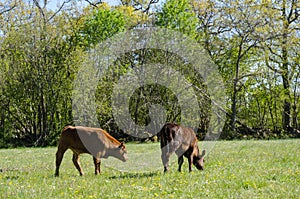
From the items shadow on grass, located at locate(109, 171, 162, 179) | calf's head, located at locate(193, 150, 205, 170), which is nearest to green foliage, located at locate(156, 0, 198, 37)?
calf's head, located at locate(193, 150, 205, 170)

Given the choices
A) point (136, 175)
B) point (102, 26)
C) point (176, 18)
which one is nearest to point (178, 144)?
point (136, 175)

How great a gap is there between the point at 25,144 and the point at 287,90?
882 inches

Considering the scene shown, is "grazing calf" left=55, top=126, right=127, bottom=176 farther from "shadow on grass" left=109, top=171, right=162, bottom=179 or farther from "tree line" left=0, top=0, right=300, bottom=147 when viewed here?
"tree line" left=0, top=0, right=300, bottom=147

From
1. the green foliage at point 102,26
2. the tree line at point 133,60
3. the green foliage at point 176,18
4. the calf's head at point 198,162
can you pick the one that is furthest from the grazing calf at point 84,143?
the green foliage at point 102,26

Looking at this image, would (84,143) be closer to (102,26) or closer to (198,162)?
(198,162)

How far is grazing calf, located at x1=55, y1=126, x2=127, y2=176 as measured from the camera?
35.8ft

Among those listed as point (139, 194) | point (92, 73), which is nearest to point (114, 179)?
point (139, 194)

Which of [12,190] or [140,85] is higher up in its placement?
[140,85]

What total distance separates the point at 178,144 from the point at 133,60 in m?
22.1

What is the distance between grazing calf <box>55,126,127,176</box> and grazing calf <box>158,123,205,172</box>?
1.74 metres

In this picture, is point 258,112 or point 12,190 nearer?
point 12,190

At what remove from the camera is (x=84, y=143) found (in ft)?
35.8

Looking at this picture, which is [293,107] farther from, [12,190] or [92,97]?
[12,190]

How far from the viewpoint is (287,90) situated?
34.8 meters
